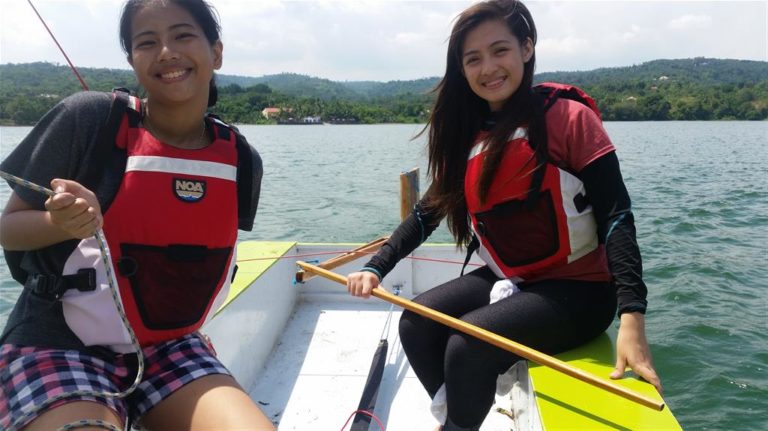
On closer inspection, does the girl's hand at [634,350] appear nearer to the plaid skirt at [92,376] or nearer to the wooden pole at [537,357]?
the wooden pole at [537,357]

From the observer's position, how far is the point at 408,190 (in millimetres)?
4305

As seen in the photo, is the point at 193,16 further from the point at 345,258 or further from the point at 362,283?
the point at 345,258

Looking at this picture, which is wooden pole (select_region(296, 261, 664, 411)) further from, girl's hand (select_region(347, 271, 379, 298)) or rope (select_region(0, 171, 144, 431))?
rope (select_region(0, 171, 144, 431))

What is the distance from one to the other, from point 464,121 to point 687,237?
7.51 metres

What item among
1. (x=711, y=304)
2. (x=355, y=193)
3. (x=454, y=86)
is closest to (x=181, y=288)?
(x=454, y=86)

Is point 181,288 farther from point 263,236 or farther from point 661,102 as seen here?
point 661,102

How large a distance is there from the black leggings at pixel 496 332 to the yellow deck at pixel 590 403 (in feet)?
0.32

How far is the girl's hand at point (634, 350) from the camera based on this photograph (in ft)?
4.90

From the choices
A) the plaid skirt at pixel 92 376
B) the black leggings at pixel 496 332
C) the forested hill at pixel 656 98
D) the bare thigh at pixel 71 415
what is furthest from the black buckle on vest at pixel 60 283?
the forested hill at pixel 656 98

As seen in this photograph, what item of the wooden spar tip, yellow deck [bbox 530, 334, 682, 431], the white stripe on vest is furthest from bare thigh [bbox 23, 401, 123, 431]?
the wooden spar tip

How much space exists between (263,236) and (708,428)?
7.26 m

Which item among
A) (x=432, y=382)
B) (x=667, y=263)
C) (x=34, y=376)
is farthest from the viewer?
(x=667, y=263)

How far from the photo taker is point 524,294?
1.75 metres

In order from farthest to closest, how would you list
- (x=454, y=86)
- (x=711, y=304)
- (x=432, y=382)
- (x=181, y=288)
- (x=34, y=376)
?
1. (x=711, y=304)
2. (x=454, y=86)
3. (x=432, y=382)
4. (x=181, y=288)
5. (x=34, y=376)
